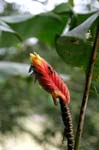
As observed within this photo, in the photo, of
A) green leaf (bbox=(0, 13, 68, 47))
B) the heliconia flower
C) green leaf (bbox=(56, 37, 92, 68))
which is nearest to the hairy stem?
the heliconia flower

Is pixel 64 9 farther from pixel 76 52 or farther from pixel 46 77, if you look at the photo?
pixel 46 77

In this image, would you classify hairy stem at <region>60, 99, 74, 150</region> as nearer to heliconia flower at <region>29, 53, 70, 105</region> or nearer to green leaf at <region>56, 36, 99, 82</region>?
heliconia flower at <region>29, 53, 70, 105</region>

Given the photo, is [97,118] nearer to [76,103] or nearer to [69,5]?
[76,103]

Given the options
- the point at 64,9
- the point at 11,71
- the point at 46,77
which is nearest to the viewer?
the point at 46,77

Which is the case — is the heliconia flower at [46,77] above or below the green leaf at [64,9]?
above

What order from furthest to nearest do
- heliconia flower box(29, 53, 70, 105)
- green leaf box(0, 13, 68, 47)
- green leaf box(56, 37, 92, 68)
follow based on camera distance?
green leaf box(0, 13, 68, 47), green leaf box(56, 37, 92, 68), heliconia flower box(29, 53, 70, 105)

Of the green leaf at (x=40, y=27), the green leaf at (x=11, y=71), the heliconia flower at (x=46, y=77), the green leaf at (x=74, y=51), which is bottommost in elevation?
the green leaf at (x=40, y=27)

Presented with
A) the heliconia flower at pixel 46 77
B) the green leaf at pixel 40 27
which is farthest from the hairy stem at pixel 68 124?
the green leaf at pixel 40 27

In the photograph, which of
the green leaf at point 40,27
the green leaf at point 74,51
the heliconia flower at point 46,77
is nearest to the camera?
the heliconia flower at point 46,77

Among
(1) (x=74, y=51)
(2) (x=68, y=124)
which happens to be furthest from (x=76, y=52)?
(2) (x=68, y=124)

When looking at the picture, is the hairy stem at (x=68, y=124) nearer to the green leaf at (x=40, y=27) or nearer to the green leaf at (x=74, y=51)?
the green leaf at (x=74, y=51)

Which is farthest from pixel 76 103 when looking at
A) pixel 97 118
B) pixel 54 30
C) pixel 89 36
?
pixel 89 36
